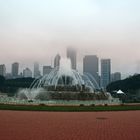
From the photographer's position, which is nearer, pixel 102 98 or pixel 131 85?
pixel 102 98

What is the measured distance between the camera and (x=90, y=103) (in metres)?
43.4

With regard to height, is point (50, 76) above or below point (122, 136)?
above

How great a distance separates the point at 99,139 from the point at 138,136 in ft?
7.18

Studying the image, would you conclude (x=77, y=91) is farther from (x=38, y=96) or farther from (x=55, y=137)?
(x=55, y=137)

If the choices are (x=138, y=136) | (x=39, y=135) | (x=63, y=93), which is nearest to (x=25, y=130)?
(x=39, y=135)

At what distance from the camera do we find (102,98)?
51125mm

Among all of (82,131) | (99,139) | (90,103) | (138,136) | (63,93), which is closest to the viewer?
(99,139)

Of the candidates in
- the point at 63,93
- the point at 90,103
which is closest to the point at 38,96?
the point at 63,93

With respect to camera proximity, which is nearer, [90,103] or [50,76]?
[90,103]

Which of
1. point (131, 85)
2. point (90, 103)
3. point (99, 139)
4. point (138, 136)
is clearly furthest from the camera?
point (131, 85)

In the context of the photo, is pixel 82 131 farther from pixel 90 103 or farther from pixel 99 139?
pixel 90 103

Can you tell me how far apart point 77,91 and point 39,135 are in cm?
3628

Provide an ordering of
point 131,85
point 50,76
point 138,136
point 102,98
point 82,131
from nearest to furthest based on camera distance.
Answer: point 138,136
point 82,131
point 102,98
point 50,76
point 131,85

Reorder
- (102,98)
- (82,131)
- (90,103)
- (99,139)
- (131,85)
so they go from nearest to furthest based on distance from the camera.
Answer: (99,139)
(82,131)
(90,103)
(102,98)
(131,85)
